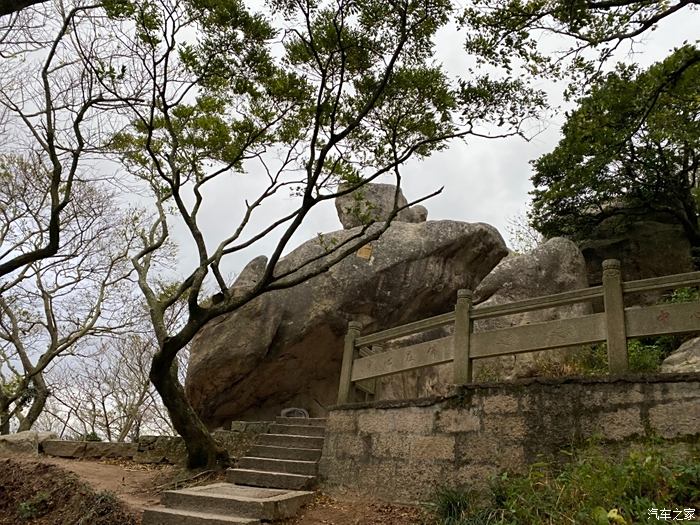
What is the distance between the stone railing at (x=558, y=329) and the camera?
5090 millimetres

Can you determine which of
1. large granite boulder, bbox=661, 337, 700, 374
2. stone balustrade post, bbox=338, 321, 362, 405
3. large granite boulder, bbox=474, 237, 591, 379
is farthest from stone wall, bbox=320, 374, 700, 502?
large granite boulder, bbox=474, 237, 591, 379

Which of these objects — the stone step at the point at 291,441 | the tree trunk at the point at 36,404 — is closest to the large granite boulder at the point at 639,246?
the stone step at the point at 291,441

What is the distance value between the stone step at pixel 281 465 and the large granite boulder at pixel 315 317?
3.83 m

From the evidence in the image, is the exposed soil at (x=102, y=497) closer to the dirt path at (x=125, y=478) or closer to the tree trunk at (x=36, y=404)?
the dirt path at (x=125, y=478)

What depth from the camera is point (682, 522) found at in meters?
3.39

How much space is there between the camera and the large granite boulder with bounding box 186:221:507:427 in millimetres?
11789

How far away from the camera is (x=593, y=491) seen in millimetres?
4086

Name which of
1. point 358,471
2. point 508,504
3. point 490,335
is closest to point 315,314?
point 358,471

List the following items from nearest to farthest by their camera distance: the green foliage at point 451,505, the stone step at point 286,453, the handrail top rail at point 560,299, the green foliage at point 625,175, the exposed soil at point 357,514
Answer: the handrail top rail at point 560,299
the green foliage at point 451,505
the exposed soil at point 357,514
the stone step at point 286,453
the green foliage at point 625,175

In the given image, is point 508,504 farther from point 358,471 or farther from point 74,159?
point 74,159

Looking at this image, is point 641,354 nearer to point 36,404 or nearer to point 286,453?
point 286,453

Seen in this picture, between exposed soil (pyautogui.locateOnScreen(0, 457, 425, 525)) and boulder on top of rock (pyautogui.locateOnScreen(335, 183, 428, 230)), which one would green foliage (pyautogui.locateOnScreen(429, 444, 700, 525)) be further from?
boulder on top of rock (pyautogui.locateOnScreen(335, 183, 428, 230))

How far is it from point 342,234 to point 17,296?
9.91m

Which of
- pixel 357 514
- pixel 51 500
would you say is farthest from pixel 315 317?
pixel 357 514
